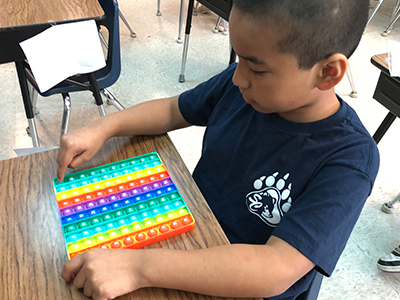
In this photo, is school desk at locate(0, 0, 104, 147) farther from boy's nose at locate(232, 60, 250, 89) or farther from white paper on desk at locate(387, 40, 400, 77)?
white paper on desk at locate(387, 40, 400, 77)

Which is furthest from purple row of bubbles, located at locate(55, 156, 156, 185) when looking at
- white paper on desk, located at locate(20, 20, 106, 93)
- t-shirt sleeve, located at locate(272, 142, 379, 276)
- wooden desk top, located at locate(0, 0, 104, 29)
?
wooden desk top, located at locate(0, 0, 104, 29)

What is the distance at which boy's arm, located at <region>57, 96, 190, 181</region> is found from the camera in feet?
2.11

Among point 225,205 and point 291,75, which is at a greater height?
point 291,75

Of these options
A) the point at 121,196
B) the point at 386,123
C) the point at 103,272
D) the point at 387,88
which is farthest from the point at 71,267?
the point at 386,123

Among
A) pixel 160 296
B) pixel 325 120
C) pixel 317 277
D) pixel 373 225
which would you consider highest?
pixel 325 120

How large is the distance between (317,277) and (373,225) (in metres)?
1.08

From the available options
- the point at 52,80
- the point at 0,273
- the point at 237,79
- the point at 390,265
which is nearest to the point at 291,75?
the point at 237,79

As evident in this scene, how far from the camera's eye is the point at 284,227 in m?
0.52

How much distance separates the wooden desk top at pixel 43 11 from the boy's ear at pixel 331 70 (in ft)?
3.07

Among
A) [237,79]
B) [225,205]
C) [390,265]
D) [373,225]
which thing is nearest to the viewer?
[237,79]

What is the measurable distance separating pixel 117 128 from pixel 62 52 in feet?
1.91

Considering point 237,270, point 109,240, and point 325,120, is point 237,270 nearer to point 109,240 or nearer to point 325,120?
point 109,240

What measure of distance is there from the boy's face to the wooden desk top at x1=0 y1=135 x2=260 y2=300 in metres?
0.21

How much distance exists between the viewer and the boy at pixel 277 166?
1.55ft
